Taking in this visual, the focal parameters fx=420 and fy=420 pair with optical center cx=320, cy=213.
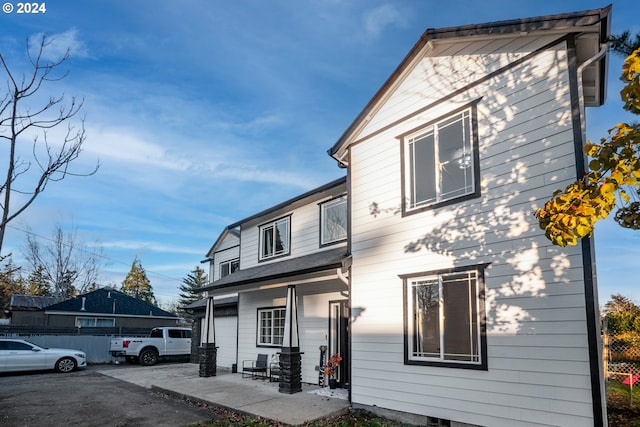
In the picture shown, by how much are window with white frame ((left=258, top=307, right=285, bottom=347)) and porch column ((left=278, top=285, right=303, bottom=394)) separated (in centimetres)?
204

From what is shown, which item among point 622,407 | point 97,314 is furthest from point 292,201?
point 97,314

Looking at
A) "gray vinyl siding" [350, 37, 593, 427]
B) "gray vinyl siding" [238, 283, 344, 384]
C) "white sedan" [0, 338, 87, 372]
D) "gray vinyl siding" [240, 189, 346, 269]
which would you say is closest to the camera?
"gray vinyl siding" [350, 37, 593, 427]

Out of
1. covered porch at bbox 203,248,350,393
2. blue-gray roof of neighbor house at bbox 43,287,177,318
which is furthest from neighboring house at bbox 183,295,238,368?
blue-gray roof of neighbor house at bbox 43,287,177,318

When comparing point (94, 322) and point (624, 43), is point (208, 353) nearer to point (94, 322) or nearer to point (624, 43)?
point (624, 43)

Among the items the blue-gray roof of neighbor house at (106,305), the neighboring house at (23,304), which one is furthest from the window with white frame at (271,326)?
the neighboring house at (23,304)

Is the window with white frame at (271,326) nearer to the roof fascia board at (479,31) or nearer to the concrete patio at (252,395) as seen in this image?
the concrete patio at (252,395)

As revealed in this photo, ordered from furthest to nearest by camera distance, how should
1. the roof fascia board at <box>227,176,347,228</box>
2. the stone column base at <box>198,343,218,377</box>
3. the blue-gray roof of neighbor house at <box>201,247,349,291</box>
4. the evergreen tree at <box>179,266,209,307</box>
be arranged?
the evergreen tree at <box>179,266,209,307</box> < the stone column base at <box>198,343,218,377</box> < the roof fascia board at <box>227,176,347,228</box> < the blue-gray roof of neighbor house at <box>201,247,349,291</box>

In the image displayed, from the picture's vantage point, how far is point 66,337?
20.6 metres

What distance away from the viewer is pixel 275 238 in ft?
50.0

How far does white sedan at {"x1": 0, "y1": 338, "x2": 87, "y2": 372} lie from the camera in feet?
52.5

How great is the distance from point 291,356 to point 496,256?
6.50 meters

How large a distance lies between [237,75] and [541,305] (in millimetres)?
11631

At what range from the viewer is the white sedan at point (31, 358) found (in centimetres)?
1599

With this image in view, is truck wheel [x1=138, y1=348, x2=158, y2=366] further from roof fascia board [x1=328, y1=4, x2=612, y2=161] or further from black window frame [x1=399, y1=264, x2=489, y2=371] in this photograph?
black window frame [x1=399, y1=264, x2=489, y2=371]
